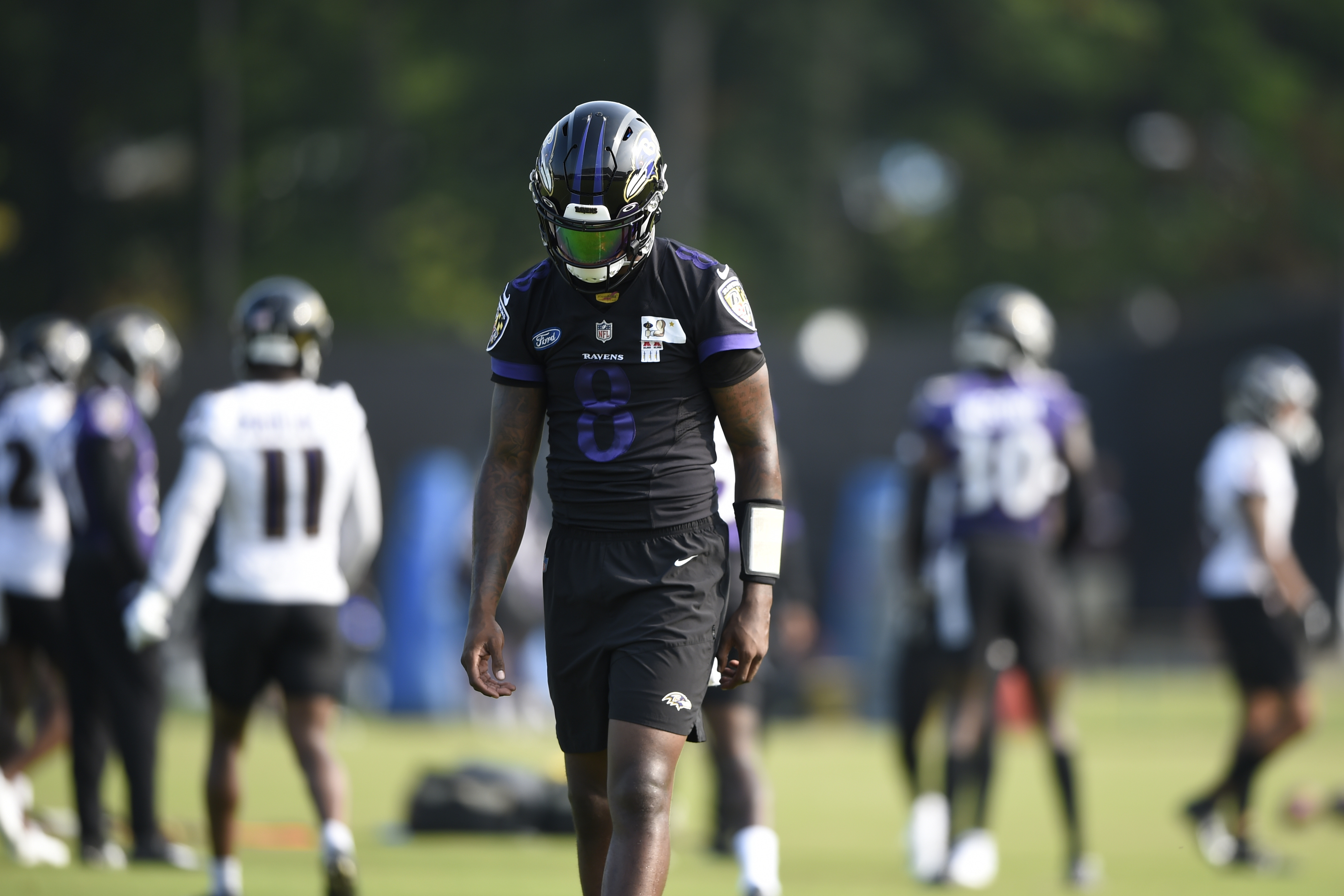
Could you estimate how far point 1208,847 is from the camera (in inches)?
402

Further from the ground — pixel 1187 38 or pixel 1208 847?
pixel 1187 38

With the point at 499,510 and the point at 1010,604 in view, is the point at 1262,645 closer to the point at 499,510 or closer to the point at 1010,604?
the point at 1010,604

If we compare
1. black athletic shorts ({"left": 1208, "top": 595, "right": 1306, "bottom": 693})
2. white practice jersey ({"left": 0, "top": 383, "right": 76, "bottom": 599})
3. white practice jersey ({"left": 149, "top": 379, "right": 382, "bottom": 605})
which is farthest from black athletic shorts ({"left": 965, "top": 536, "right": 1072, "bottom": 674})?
white practice jersey ({"left": 0, "top": 383, "right": 76, "bottom": 599})

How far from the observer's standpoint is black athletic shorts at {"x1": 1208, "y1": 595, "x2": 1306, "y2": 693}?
10.4 m

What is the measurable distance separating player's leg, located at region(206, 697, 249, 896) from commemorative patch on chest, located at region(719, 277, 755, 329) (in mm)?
3166

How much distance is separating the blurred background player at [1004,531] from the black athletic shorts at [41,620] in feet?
15.1

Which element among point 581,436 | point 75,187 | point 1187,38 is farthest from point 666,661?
point 1187,38


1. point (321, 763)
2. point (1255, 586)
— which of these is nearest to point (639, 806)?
point (321, 763)

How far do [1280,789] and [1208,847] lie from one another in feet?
11.0

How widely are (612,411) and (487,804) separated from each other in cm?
568

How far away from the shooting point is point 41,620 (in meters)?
10.1

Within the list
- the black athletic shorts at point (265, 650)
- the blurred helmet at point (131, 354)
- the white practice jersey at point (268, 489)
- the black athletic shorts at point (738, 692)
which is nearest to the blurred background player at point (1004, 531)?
the black athletic shorts at point (738, 692)

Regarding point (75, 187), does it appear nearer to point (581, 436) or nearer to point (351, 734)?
point (351, 734)

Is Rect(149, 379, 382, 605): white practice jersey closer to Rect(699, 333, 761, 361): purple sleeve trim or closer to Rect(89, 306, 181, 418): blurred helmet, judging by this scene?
Rect(89, 306, 181, 418): blurred helmet
